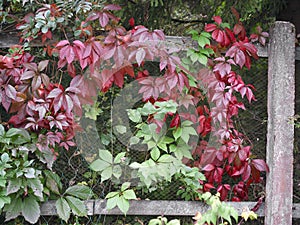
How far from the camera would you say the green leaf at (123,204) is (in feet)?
8.50

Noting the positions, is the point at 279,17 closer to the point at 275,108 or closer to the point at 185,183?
the point at 275,108

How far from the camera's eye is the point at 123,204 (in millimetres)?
2605

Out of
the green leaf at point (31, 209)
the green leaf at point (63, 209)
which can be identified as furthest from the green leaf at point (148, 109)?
the green leaf at point (31, 209)

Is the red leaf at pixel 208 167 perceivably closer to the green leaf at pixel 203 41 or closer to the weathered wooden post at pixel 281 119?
the weathered wooden post at pixel 281 119

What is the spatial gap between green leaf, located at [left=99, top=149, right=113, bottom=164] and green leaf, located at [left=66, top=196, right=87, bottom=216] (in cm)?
29

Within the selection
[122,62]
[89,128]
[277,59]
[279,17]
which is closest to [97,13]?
[122,62]

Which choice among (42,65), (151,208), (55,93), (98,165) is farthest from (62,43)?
(151,208)

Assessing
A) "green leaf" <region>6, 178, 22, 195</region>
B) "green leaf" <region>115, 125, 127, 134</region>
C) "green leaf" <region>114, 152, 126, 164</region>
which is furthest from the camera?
"green leaf" <region>115, 125, 127, 134</region>

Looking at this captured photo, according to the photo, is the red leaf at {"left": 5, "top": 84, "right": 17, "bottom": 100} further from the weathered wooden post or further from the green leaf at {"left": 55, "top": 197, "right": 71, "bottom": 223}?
the weathered wooden post

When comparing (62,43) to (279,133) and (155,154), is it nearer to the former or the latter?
(155,154)

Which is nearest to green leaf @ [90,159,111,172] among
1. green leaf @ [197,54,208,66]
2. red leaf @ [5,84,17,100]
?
red leaf @ [5,84,17,100]

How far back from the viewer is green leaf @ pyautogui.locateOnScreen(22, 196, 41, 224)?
98.5 inches

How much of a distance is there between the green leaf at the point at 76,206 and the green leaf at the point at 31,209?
19 cm

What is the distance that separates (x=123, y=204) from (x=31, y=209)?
20.3 inches
